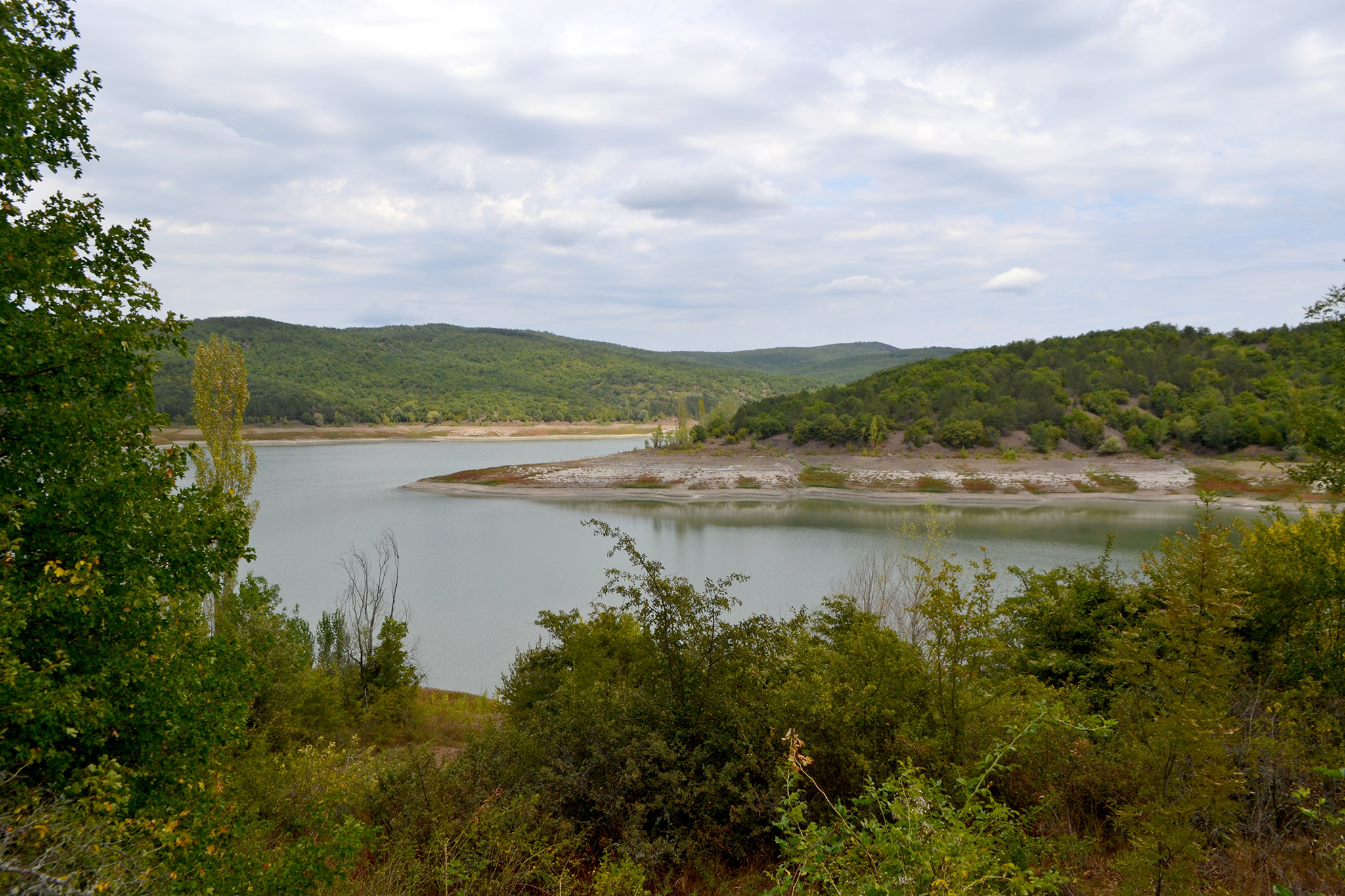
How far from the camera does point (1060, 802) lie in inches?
207

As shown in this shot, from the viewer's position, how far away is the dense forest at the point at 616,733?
349cm

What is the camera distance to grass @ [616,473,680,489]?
4962 cm

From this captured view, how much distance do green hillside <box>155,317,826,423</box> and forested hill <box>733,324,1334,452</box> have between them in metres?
34.4

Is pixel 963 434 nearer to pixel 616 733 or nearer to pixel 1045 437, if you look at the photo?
pixel 1045 437

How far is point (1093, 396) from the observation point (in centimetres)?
5797

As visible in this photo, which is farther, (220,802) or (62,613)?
(220,802)

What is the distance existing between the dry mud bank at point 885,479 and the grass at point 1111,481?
73 mm

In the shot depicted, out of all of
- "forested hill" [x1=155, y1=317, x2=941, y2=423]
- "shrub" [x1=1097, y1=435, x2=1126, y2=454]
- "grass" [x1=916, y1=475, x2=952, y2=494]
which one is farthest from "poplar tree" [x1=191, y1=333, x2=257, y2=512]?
"forested hill" [x1=155, y1=317, x2=941, y2=423]

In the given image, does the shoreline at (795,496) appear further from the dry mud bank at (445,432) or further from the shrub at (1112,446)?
the dry mud bank at (445,432)

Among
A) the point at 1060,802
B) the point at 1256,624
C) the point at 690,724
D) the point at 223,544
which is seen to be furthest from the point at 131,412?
the point at 1256,624

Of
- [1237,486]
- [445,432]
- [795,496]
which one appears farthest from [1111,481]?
[445,432]

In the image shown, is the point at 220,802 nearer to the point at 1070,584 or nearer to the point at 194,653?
the point at 194,653

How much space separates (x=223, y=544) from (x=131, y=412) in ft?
3.72

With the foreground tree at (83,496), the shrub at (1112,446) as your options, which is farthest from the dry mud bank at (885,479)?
the foreground tree at (83,496)
